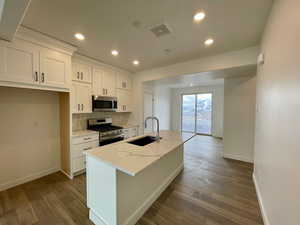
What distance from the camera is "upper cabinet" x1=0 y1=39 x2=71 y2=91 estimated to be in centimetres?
193

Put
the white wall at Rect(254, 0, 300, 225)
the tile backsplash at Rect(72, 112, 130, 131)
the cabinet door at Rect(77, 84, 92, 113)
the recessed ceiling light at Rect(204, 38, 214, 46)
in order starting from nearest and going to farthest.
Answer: the white wall at Rect(254, 0, 300, 225), the recessed ceiling light at Rect(204, 38, 214, 46), the cabinet door at Rect(77, 84, 92, 113), the tile backsplash at Rect(72, 112, 130, 131)

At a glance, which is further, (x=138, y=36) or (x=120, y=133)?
(x=120, y=133)

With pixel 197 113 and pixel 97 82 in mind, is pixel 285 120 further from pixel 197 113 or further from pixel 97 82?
pixel 197 113

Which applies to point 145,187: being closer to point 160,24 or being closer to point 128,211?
point 128,211

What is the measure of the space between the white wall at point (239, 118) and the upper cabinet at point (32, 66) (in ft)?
14.1

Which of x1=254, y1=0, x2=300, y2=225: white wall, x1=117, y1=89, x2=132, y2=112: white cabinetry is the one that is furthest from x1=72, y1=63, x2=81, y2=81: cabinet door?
x1=254, y1=0, x2=300, y2=225: white wall

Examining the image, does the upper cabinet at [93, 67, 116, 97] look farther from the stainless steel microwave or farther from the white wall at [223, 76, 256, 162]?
the white wall at [223, 76, 256, 162]

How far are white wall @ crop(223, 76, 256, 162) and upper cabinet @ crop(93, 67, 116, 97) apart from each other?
3.49m

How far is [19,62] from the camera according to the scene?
80.2 inches

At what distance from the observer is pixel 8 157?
7.70 ft

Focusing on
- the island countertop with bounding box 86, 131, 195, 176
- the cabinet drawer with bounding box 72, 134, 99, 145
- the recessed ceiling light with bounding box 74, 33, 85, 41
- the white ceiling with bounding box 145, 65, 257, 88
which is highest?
the recessed ceiling light with bounding box 74, 33, 85, 41

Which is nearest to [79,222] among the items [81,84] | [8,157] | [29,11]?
[8,157]

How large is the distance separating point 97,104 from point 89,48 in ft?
4.47

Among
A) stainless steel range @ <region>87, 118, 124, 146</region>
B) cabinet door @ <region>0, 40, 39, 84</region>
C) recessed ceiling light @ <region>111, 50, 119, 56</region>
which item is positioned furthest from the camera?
stainless steel range @ <region>87, 118, 124, 146</region>
